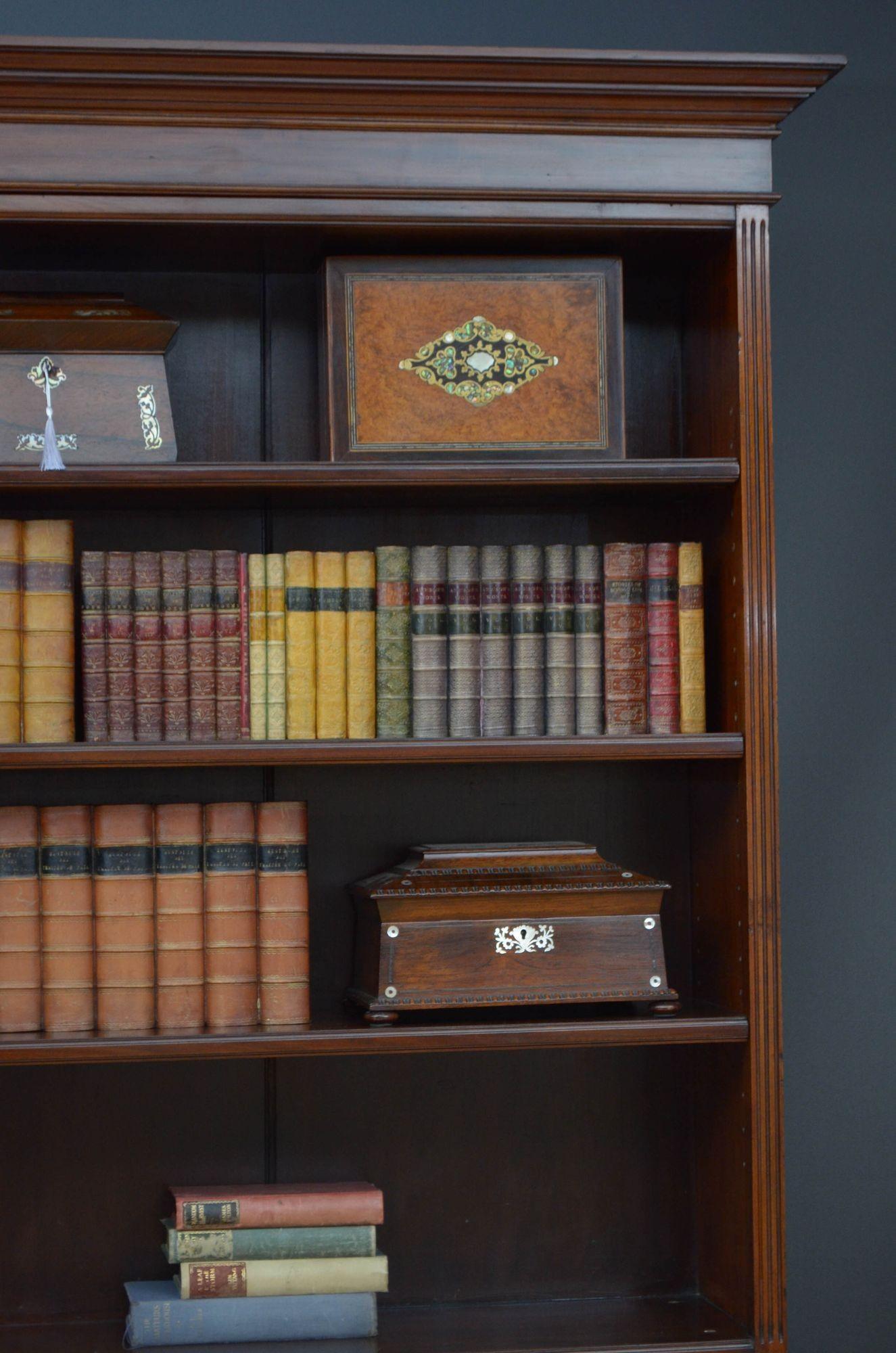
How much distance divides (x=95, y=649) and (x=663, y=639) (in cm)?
86

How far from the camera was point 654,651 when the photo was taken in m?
2.28

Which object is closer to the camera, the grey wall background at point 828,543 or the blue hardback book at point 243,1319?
the blue hardback book at point 243,1319

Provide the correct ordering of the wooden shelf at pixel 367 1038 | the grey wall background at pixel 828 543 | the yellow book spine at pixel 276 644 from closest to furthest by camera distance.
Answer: the wooden shelf at pixel 367 1038
the yellow book spine at pixel 276 644
the grey wall background at pixel 828 543

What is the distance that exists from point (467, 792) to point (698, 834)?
15.5 inches

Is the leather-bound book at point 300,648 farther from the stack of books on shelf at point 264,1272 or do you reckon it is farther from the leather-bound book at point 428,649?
the stack of books on shelf at point 264,1272

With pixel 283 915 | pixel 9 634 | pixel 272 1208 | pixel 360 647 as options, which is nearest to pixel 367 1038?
pixel 283 915

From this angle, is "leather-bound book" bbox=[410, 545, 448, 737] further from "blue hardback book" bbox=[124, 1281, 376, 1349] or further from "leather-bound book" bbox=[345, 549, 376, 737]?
"blue hardback book" bbox=[124, 1281, 376, 1349]

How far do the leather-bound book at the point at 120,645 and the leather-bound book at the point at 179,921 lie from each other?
0.15 metres

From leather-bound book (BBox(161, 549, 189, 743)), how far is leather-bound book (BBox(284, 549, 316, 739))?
5.9 inches

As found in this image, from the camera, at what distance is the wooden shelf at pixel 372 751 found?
2.15 m

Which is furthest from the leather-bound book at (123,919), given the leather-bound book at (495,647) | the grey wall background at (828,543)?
the grey wall background at (828,543)

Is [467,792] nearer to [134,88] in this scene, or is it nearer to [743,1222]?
[743,1222]

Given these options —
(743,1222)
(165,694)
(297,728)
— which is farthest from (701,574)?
(743,1222)

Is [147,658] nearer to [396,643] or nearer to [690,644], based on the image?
[396,643]
